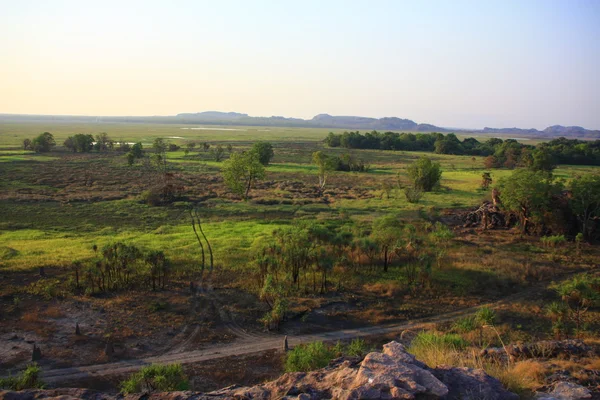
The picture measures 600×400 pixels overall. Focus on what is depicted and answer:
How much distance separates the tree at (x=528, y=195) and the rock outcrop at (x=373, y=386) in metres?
29.2

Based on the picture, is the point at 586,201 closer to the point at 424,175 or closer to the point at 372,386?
the point at 424,175

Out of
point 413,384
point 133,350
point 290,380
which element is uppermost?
point 413,384

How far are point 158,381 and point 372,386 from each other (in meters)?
6.93

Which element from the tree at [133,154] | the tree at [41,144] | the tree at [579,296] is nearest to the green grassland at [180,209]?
the tree at [133,154]

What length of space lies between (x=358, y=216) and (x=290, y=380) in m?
32.4

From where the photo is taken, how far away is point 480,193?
54.4 metres

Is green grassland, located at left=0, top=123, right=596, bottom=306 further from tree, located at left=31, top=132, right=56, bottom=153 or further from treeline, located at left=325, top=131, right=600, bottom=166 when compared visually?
treeline, located at left=325, top=131, right=600, bottom=166

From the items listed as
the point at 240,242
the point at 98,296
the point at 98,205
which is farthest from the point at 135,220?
the point at 98,296

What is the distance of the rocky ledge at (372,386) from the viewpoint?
7.32 metres

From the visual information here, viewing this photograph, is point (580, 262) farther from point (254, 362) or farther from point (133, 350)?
point (133, 350)

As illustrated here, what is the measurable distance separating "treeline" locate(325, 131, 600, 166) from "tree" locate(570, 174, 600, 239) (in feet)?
160

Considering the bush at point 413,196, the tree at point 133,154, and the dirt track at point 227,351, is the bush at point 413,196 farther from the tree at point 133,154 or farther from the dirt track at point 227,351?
the tree at point 133,154

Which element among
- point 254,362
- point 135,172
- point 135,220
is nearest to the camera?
point 254,362

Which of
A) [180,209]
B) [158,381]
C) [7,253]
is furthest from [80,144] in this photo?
[158,381]
